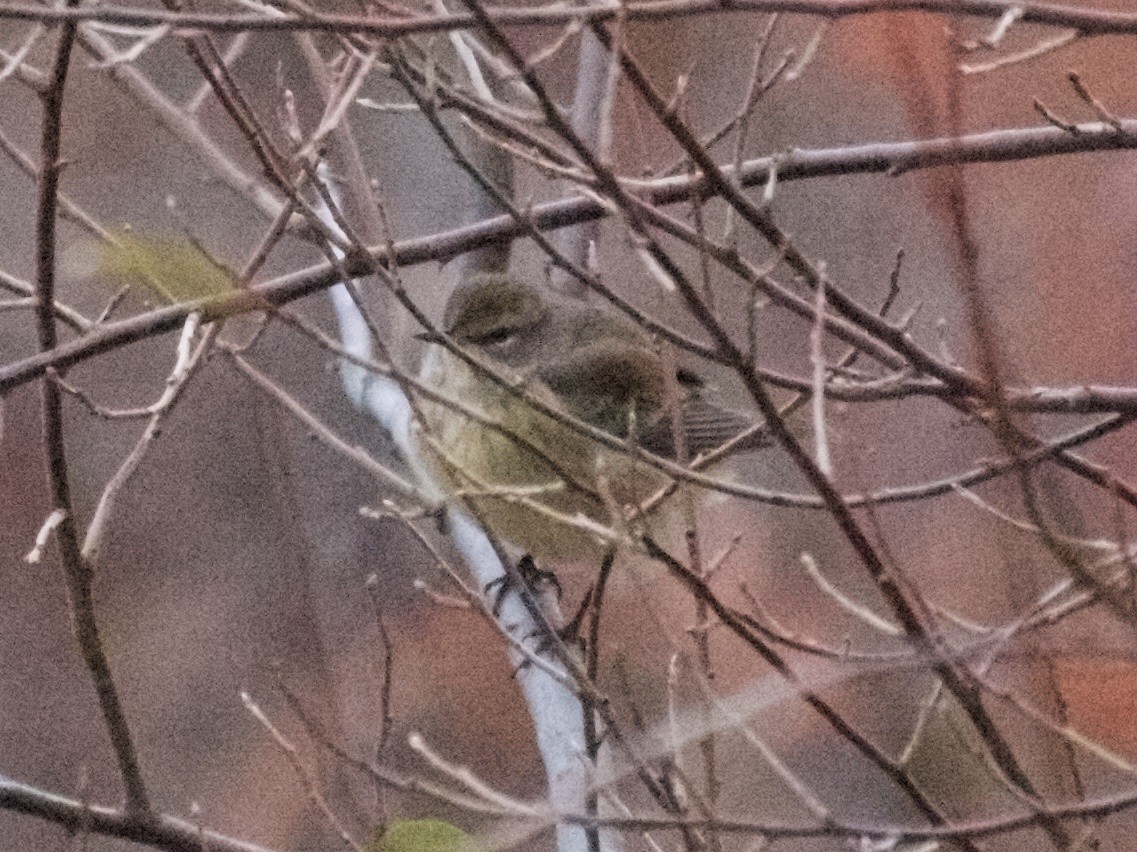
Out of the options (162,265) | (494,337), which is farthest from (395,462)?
(162,265)

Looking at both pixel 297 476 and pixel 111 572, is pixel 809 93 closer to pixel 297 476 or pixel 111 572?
pixel 297 476

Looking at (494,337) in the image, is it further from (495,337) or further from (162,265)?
(162,265)

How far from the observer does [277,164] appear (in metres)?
1.00

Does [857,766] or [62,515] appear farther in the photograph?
[857,766]

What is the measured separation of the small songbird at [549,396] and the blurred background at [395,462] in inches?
5.2

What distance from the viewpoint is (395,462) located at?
246cm

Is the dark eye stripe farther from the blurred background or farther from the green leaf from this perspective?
the green leaf

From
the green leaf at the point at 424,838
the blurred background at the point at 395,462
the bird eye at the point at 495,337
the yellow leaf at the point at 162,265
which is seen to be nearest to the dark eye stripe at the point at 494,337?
the bird eye at the point at 495,337

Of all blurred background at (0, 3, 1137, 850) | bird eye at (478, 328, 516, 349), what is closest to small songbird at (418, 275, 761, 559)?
bird eye at (478, 328, 516, 349)

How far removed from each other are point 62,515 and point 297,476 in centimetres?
186

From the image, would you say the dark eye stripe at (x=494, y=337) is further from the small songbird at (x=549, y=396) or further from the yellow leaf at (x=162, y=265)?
the yellow leaf at (x=162, y=265)

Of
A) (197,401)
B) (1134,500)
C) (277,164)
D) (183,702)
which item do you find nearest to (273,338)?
(197,401)

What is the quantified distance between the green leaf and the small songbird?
765mm

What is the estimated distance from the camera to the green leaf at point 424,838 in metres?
0.72
